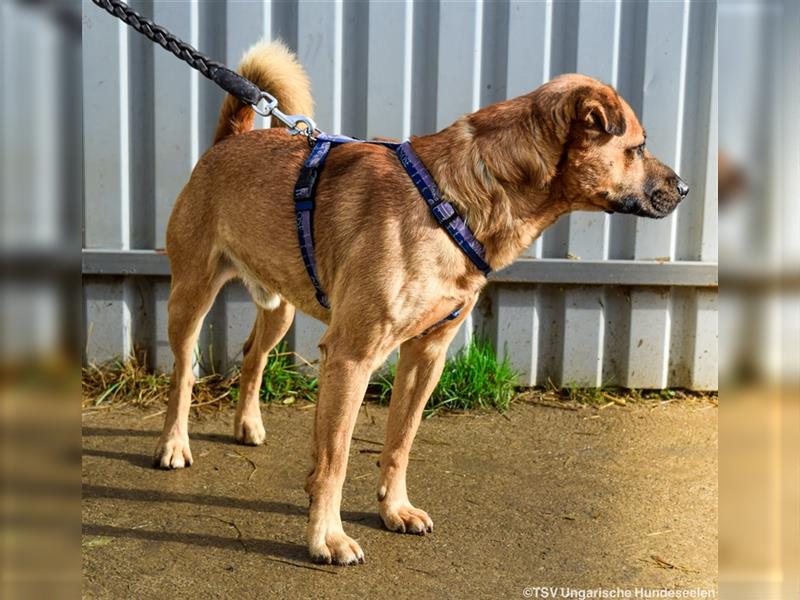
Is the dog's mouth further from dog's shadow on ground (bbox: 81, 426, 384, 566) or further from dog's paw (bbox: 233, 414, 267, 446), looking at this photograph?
dog's paw (bbox: 233, 414, 267, 446)

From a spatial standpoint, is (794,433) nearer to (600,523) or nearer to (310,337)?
(600,523)

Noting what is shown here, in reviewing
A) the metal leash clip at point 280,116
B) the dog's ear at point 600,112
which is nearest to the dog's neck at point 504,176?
the dog's ear at point 600,112

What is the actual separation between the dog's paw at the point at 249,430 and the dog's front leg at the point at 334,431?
1204 millimetres

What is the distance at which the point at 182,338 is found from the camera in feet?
12.6

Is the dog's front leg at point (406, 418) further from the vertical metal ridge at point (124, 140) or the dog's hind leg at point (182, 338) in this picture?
the vertical metal ridge at point (124, 140)

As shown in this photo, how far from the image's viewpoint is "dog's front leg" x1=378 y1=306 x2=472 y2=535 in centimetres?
329

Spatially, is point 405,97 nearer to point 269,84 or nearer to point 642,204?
point 269,84

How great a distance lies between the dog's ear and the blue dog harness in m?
0.54

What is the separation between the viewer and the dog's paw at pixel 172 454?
3.85m

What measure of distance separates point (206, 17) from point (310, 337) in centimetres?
185

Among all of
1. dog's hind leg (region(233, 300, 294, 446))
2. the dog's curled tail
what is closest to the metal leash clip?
the dog's curled tail

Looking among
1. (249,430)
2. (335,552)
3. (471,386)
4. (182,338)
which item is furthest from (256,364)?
(335,552)

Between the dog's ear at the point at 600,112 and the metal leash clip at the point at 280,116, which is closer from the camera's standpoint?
the dog's ear at the point at 600,112

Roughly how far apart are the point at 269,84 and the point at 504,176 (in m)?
1.43
